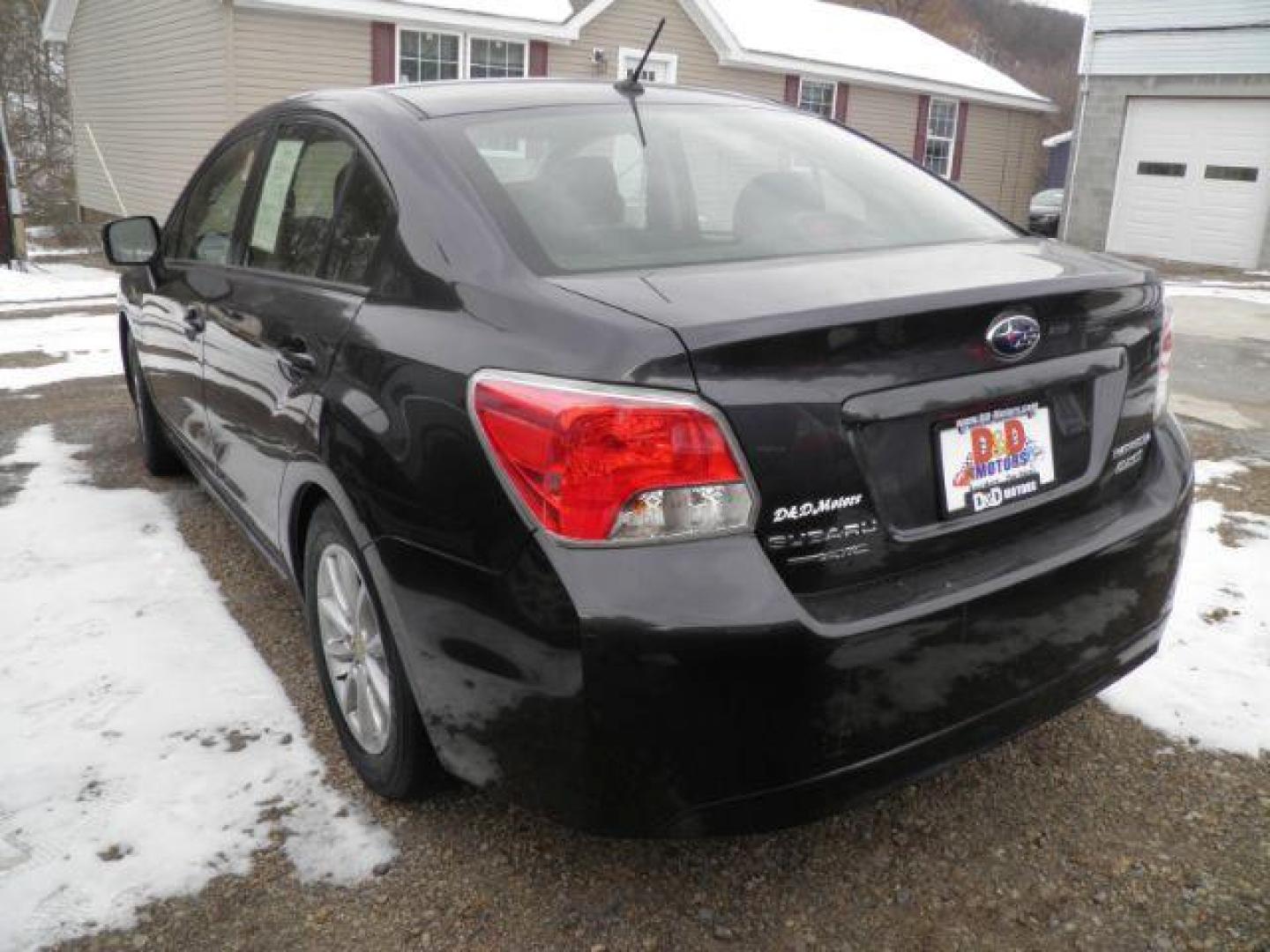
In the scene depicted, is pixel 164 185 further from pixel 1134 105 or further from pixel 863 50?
pixel 1134 105

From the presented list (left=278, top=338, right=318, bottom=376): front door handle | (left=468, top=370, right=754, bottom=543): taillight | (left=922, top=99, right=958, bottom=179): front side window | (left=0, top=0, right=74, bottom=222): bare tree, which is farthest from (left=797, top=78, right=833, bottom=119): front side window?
(left=468, top=370, right=754, bottom=543): taillight

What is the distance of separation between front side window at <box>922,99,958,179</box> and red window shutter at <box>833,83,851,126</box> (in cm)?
285

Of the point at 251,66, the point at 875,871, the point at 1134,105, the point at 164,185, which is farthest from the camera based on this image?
the point at 1134,105

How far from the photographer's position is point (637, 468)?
1.73 m

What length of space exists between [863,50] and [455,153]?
2186 cm

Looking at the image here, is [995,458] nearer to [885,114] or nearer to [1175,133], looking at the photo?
[1175,133]

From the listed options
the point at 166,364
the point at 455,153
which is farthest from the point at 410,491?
the point at 166,364

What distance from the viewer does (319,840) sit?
2373mm

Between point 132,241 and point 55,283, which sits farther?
point 55,283

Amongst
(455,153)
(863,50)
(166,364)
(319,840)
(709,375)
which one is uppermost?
(863,50)

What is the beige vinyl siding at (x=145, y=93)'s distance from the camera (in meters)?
14.6

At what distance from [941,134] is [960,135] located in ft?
1.77

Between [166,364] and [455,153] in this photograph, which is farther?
[166,364]

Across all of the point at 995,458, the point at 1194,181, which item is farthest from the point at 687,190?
the point at 1194,181
